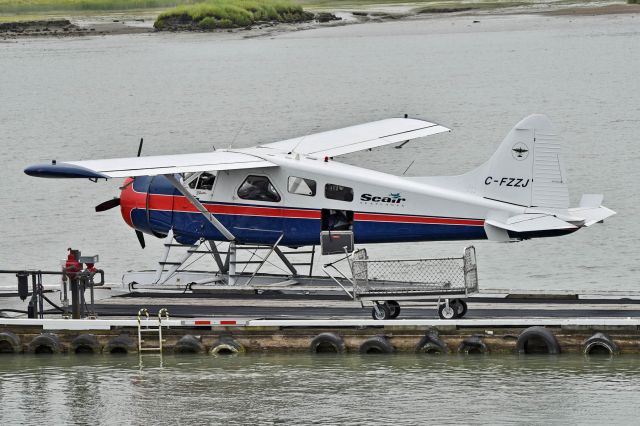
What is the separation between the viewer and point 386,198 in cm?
2052

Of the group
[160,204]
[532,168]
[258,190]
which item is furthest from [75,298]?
[532,168]

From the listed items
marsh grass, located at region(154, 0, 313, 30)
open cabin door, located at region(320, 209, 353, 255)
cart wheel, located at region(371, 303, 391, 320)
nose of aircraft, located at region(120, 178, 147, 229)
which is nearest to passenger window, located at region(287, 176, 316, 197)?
open cabin door, located at region(320, 209, 353, 255)

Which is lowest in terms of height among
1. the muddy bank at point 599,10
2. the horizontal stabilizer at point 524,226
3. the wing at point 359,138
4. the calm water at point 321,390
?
the calm water at point 321,390

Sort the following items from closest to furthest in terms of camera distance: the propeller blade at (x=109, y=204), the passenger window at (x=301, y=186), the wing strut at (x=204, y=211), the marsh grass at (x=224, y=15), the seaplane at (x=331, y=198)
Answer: the seaplane at (x=331, y=198) < the passenger window at (x=301, y=186) < the wing strut at (x=204, y=211) < the propeller blade at (x=109, y=204) < the marsh grass at (x=224, y=15)

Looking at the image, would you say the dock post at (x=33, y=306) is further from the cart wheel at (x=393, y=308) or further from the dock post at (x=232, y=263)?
the cart wheel at (x=393, y=308)

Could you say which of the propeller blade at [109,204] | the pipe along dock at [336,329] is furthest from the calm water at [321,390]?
the propeller blade at [109,204]

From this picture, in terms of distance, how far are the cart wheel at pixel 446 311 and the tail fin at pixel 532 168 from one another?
6.13ft

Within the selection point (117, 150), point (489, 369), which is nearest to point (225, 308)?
point (489, 369)

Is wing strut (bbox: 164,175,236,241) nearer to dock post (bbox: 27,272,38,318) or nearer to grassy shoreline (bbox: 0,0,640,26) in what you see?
dock post (bbox: 27,272,38,318)

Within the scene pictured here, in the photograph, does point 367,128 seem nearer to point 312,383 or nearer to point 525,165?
point 525,165

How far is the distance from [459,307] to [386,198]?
2.20 m

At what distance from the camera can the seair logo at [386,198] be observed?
2044 cm

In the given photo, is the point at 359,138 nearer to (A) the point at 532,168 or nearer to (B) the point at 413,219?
(B) the point at 413,219

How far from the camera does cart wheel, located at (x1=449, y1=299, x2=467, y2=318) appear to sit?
1934cm
